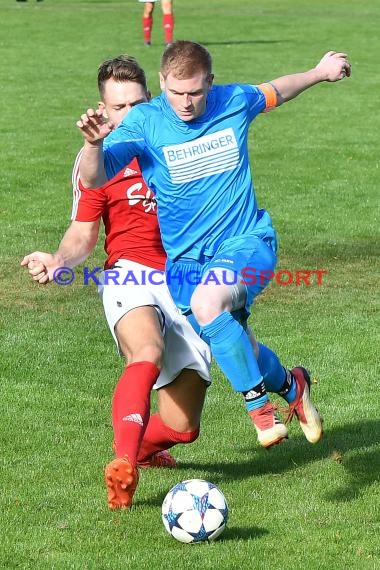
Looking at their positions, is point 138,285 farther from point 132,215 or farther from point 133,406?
point 133,406

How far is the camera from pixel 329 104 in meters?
22.5

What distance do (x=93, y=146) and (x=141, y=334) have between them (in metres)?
1.22

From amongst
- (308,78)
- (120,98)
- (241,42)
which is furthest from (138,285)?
A: (241,42)

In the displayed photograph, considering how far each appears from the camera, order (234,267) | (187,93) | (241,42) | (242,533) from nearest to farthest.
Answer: (242,533) < (234,267) < (187,93) < (241,42)

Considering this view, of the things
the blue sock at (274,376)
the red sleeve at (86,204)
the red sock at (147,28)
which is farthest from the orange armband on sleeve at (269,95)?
the red sock at (147,28)

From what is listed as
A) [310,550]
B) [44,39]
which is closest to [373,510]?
[310,550]

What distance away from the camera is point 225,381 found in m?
9.16

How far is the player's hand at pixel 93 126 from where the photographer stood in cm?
581

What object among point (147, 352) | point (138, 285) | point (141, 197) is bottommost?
point (147, 352)

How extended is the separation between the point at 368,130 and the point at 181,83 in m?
14.3

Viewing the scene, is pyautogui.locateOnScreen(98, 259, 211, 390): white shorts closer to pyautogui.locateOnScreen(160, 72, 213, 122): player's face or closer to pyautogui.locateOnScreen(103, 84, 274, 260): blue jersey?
pyautogui.locateOnScreen(103, 84, 274, 260): blue jersey

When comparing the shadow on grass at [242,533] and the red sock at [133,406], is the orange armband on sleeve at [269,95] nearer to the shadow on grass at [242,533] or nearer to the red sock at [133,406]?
the red sock at [133,406]

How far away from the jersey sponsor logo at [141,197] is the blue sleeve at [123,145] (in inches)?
21.0

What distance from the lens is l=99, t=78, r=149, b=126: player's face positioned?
7066 mm
